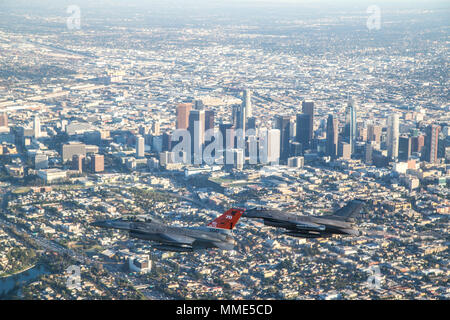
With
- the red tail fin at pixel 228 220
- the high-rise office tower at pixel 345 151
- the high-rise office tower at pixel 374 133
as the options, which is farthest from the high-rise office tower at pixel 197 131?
the red tail fin at pixel 228 220

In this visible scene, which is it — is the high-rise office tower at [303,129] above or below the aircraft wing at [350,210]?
below

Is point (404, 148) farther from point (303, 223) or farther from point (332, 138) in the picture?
point (303, 223)

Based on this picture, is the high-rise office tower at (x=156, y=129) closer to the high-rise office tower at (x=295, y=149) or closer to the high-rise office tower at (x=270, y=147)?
the high-rise office tower at (x=270, y=147)

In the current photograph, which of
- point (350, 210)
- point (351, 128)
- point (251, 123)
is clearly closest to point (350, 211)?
point (350, 210)

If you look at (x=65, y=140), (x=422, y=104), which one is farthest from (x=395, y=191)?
(x=422, y=104)

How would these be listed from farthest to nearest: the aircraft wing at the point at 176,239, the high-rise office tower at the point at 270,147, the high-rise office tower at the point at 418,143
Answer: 1. the high-rise office tower at the point at 418,143
2. the high-rise office tower at the point at 270,147
3. the aircraft wing at the point at 176,239

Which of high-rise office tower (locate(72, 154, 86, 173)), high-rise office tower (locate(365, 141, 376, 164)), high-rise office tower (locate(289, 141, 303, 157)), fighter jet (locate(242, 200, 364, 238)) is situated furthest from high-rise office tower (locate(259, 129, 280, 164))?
fighter jet (locate(242, 200, 364, 238))
